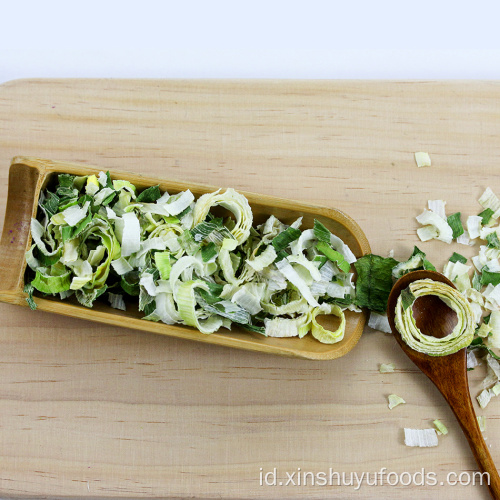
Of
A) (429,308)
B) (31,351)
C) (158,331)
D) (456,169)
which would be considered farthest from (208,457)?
(456,169)

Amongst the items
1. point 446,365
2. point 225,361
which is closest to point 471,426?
point 446,365

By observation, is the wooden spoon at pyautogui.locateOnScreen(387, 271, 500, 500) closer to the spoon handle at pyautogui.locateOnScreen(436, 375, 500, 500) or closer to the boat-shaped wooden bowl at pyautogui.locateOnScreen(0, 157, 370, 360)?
the spoon handle at pyautogui.locateOnScreen(436, 375, 500, 500)

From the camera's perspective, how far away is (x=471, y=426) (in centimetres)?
123

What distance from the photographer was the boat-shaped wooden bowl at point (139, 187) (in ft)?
3.54

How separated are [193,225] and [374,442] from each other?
745 mm

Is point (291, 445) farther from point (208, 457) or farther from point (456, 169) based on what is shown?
point (456, 169)

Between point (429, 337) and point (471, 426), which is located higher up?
point (429, 337)

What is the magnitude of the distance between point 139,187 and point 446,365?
2.90 ft

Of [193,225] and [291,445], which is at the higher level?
[193,225]

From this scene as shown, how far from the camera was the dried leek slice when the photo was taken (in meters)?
1.18

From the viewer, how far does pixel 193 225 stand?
44.7 inches

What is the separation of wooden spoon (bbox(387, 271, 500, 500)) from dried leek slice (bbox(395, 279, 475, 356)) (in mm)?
27

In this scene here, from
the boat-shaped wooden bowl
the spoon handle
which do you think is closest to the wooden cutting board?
the spoon handle

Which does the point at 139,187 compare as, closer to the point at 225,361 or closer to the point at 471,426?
the point at 225,361
